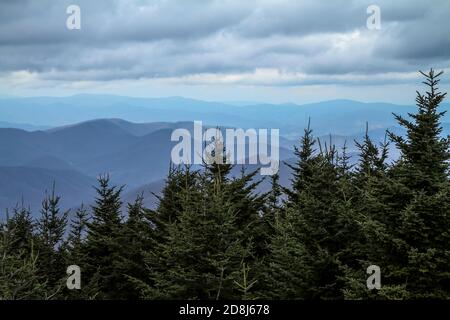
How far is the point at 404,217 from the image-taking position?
1145cm

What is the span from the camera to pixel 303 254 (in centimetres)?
1393

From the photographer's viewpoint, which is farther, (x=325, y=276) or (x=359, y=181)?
(x=359, y=181)

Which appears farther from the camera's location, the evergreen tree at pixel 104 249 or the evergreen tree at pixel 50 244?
the evergreen tree at pixel 50 244

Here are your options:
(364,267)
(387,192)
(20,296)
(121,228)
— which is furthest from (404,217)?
(121,228)

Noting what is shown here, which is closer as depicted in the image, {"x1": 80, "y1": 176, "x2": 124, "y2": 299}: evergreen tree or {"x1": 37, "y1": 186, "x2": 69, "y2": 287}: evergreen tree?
{"x1": 80, "y1": 176, "x2": 124, "y2": 299}: evergreen tree

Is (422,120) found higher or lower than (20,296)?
higher

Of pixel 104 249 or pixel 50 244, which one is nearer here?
pixel 104 249

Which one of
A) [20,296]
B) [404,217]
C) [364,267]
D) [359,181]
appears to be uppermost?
[359,181]

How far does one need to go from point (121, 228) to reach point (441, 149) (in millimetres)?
19646
